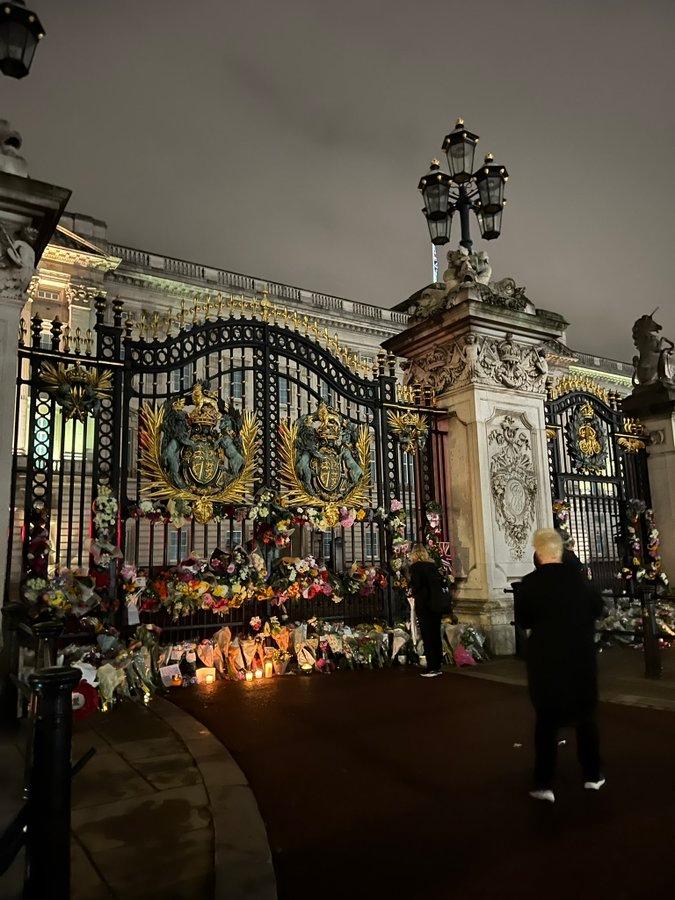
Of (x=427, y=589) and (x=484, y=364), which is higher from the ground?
(x=484, y=364)

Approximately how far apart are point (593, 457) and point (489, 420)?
3.57 metres

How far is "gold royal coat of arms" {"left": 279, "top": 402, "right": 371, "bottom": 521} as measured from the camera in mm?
8820

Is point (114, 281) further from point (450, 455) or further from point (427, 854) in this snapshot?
point (427, 854)

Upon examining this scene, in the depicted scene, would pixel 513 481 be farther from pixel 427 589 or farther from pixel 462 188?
pixel 462 188

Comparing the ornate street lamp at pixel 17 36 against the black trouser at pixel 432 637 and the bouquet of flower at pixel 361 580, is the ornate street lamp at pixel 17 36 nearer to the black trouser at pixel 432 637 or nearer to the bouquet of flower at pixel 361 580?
the bouquet of flower at pixel 361 580

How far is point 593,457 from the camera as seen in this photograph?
11992 millimetres

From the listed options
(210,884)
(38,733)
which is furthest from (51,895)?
(210,884)

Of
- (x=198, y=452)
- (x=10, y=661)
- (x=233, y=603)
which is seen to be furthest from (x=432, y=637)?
(x=10, y=661)

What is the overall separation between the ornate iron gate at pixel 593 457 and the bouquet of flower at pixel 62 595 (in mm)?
7443

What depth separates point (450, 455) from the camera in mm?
9750

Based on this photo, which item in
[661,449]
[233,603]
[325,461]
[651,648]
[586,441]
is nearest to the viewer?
[651,648]

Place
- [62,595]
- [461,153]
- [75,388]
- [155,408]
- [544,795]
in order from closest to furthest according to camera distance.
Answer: [544,795] → [62,595] → [75,388] → [155,408] → [461,153]

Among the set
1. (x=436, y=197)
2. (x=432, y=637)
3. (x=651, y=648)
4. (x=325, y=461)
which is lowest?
(x=651, y=648)

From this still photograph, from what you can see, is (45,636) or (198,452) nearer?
(45,636)
